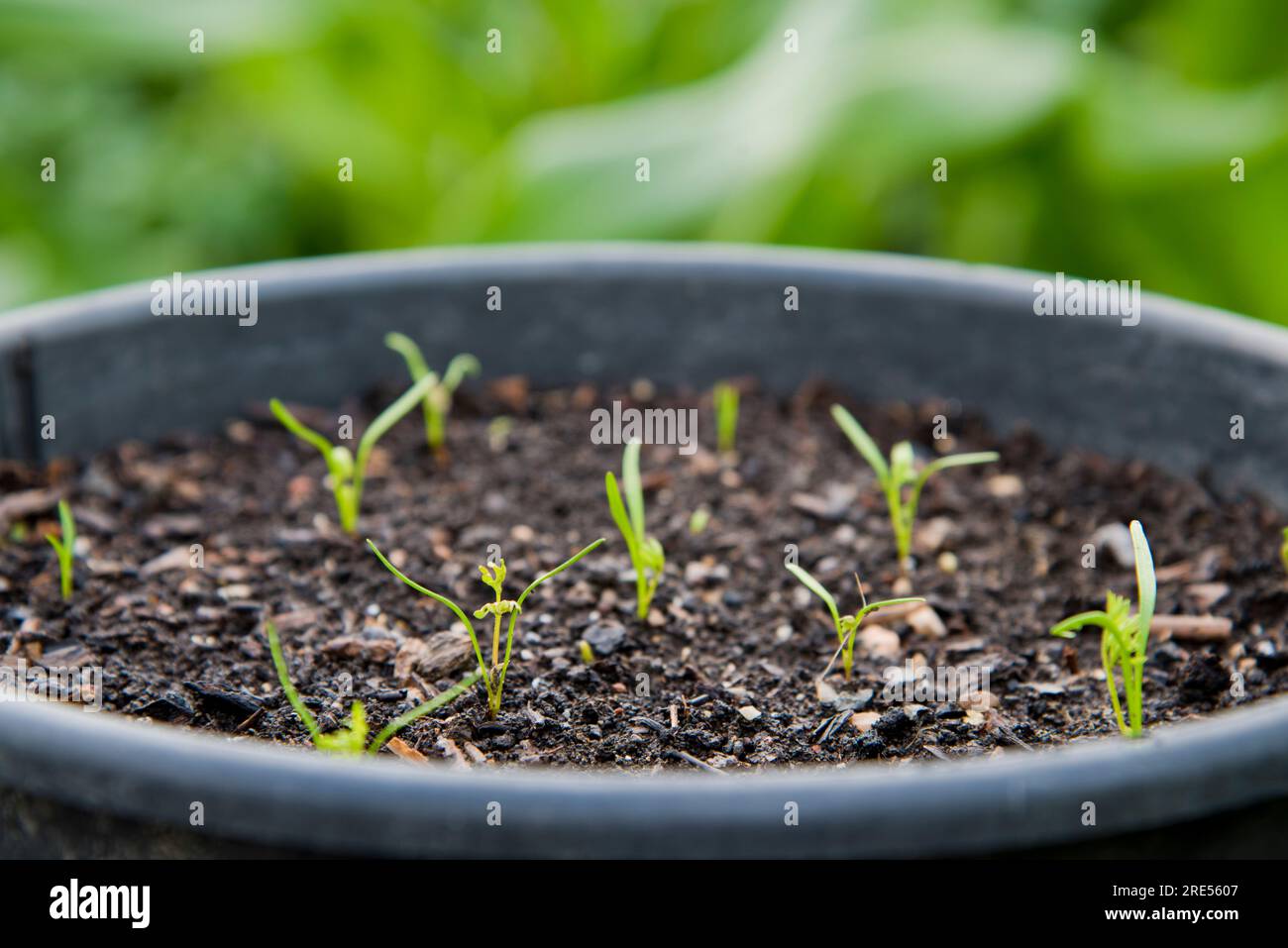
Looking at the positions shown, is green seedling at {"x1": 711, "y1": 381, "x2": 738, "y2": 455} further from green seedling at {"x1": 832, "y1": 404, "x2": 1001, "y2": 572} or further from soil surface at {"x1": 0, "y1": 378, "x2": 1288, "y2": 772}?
green seedling at {"x1": 832, "y1": 404, "x2": 1001, "y2": 572}

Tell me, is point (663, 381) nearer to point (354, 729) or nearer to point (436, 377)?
point (436, 377)

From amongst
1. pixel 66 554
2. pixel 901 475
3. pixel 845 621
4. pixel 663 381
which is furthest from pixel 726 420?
pixel 66 554

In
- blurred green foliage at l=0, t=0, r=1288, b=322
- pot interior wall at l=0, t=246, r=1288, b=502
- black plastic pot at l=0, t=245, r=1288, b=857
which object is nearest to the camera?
black plastic pot at l=0, t=245, r=1288, b=857

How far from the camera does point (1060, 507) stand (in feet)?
3.30

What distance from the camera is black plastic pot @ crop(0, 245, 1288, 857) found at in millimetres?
447

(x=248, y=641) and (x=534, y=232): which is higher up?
(x=534, y=232)

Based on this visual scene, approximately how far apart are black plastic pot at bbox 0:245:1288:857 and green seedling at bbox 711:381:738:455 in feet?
0.16

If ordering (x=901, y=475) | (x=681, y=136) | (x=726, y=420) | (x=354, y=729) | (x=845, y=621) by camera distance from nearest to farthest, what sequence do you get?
(x=354, y=729) → (x=845, y=621) → (x=901, y=475) → (x=726, y=420) → (x=681, y=136)

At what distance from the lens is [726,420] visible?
3.60ft

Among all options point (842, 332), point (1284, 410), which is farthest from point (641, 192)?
point (1284, 410)

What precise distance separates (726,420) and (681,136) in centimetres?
52

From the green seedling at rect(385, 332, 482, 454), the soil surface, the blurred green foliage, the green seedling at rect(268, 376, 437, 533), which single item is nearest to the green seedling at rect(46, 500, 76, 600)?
the soil surface
